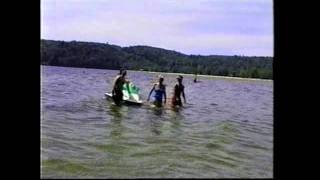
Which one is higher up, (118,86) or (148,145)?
(118,86)

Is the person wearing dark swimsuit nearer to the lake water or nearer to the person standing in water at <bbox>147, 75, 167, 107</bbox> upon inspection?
the lake water

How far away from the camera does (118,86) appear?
19500 millimetres

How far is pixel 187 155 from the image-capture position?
10.9 metres

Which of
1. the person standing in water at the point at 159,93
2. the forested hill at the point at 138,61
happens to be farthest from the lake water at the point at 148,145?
the forested hill at the point at 138,61

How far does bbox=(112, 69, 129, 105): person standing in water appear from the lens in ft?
62.4

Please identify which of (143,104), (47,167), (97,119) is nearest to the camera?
Answer: (47,167)

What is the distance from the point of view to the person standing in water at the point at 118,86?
19.0m

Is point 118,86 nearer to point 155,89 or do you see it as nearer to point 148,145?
point 155,89

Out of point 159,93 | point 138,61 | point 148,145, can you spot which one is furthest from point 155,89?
point 138,61
